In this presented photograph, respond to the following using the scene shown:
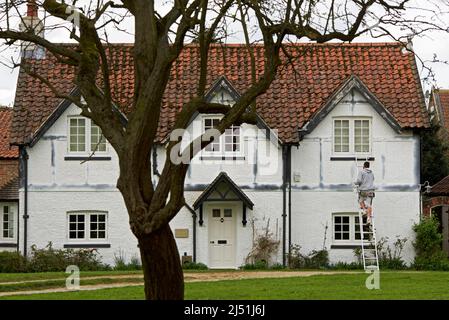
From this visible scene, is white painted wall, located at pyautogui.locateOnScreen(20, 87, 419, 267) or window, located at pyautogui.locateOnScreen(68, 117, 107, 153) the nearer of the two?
white painted wall, located at pyautogui.locateOnScreen(20, 87, 419, 267)

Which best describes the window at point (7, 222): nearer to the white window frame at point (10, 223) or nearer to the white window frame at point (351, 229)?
the white window frame at point (10, 223)

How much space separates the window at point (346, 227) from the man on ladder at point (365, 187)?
6.74ft

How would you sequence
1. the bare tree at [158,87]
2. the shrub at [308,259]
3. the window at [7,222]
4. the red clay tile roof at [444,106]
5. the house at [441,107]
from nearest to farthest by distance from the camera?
the bare tree at [158,87] → the shrub at [308,259] → the window at [7,222] → the house at [441,107] → the red clay tile roof at [444,106]

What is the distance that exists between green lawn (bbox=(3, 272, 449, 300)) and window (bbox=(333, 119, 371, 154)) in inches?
421

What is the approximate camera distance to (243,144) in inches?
1436

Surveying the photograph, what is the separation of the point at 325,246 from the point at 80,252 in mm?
8385

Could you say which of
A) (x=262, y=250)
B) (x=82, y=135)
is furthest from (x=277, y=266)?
(x=82, y=135)

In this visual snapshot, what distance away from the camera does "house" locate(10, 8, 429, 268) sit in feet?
119

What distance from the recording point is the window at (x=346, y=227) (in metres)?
36.5

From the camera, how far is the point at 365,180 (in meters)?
34.3

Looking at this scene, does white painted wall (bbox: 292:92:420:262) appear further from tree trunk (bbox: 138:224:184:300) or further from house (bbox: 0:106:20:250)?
tree trunk (bbox: 138:224:184:300)

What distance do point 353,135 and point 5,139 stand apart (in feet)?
55.8

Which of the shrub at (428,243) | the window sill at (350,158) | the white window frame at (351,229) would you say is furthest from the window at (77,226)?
the shrub at (428,243)

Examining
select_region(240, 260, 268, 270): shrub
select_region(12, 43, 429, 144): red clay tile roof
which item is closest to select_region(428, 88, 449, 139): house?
select_region(12, 43, 429, 144): red clay tile roof
